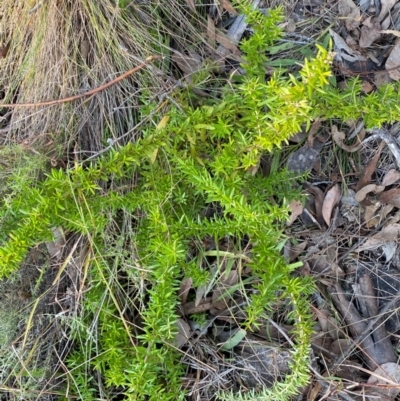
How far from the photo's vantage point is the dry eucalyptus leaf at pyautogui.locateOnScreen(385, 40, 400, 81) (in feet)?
5.93

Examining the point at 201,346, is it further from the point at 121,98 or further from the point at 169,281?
the point at 121,98

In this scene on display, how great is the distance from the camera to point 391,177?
71.2 inches

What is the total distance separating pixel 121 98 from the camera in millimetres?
1766

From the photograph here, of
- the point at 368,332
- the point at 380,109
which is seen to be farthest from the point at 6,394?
the point at 380,109

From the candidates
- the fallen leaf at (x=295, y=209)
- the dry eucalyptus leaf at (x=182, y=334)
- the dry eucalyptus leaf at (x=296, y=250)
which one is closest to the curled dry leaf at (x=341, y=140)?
the fallen leaf at (x=295, y=209)

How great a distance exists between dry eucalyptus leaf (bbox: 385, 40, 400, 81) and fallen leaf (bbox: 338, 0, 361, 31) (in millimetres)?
165

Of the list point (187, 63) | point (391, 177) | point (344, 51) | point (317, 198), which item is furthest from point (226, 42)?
point (391, 177)

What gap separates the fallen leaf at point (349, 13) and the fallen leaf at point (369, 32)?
0.03m

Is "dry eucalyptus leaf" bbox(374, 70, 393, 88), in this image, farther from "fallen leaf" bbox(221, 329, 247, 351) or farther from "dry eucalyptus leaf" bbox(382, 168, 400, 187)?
"fallen leaf" bbox(221, 329, 247, 351)

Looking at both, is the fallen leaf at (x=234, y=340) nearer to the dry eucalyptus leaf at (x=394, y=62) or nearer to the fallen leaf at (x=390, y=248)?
the fallen leaf at (x=390, y=248)

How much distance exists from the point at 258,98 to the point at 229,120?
116 mm

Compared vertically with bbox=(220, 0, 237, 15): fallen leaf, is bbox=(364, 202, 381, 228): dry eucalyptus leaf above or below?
below

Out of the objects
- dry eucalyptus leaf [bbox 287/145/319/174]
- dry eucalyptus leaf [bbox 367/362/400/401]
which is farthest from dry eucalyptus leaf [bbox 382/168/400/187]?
dry eucalyptus leaf [bbox 367/362/400/401]

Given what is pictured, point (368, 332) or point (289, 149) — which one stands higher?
point (289, 149)
